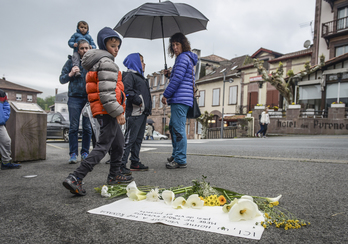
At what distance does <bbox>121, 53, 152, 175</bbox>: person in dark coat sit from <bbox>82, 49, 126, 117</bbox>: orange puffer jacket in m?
1.05

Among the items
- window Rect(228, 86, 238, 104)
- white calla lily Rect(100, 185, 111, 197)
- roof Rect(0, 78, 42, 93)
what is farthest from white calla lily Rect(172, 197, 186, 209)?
roof Rect(0, 78, 42, 93)

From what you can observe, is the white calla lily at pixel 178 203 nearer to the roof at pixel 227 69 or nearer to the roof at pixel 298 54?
the roof at pixel 298 54

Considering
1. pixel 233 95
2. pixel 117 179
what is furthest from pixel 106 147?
pixel 233 95

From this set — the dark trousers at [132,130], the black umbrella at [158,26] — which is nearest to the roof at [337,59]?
the black umbrella at [158,26]

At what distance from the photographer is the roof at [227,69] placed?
32022 millimetres

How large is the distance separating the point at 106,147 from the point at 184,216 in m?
1.23

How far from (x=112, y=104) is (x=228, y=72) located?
104ft

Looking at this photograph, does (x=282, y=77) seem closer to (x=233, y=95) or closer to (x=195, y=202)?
(x=233, y=95)

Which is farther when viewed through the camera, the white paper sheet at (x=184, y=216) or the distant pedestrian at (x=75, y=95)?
the distant pedestrian at (x=75, y=95)

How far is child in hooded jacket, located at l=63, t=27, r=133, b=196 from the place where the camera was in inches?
101

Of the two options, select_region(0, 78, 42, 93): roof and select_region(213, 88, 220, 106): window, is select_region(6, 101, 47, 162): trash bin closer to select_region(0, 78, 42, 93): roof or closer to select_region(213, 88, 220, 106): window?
select_region(213, 88, 220, 106): window

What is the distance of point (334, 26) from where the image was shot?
23000 millimetres

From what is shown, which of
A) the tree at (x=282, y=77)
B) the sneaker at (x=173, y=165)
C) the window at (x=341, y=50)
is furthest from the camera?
the window at (x=341, y=50)

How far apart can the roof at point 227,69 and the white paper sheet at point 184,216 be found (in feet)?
100.0
